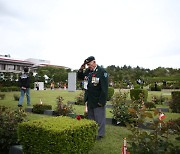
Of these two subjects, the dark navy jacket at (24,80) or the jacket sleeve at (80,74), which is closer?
the jacket sleeve at (80,74)

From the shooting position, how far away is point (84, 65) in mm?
6309

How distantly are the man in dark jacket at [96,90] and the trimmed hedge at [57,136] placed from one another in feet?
4.35

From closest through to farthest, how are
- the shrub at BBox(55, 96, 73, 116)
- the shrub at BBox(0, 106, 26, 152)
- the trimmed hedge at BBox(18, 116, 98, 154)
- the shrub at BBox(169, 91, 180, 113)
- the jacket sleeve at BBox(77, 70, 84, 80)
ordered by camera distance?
the trimmed hedge at BBox(18, 116, 98, 154) < the shrub at BBox(0, 106, 26, 152) < the jacket sleeve at BBox(77, 70, 84, 80) < the shrub at BBox(55, 96, 73, 116) < the shrub at BBox(169, 91, 180, 113)

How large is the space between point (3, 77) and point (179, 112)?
31.1m

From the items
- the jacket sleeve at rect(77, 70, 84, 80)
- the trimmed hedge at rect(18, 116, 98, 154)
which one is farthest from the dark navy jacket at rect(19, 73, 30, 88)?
the trimmed hedge at rect(18, 116, 98, 154)

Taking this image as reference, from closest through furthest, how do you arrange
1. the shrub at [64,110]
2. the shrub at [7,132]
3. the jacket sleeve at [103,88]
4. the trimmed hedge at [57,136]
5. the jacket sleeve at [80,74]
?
the trimmed hedge at [57,136], the shrub at [7,132], the jacket sleeve at [103,88], the jacket sleeve at [80,74], the shrub at [64,110]

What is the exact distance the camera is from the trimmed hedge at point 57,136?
4.05 metres

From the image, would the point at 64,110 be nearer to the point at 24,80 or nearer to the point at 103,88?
the point at 24,80

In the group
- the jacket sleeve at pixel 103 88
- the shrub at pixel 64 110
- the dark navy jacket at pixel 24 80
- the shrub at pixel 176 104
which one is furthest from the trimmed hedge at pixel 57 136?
the shrub at pixel 176 104

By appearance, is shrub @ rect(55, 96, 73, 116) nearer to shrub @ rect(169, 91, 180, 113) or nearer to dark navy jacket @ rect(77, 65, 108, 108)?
→ dark navy jacket @ rect(77, 65, 108, 108)

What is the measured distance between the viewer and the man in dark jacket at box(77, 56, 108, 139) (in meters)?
6.07

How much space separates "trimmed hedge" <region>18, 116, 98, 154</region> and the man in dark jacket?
1.33 m

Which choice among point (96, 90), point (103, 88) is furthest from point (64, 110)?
point (103, 88)

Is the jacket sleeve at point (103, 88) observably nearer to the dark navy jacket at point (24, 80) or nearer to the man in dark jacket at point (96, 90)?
the man in dark jacket at point (96, 90)
